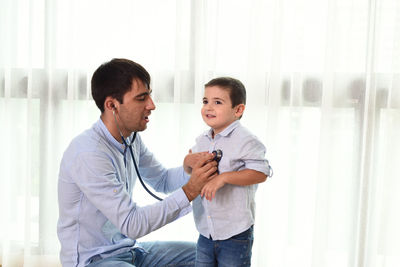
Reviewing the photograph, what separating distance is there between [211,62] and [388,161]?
1.08 meters

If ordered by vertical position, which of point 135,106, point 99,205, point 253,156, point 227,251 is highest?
point 135,106

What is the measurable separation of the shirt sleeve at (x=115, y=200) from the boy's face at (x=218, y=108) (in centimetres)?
31

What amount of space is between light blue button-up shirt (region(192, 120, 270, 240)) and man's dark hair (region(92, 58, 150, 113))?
415mm

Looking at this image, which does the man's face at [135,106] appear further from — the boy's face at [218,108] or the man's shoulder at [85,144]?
the boy's face at [218,108]

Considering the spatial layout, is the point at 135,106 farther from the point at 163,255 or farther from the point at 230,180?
the point at 163,255

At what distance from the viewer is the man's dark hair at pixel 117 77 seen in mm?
1676

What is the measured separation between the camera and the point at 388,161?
7.36 feet

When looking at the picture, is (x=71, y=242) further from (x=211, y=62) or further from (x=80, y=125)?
(x=211, y=62)

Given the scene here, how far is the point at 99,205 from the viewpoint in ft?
5.26

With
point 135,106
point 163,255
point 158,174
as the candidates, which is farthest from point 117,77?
point 163,255

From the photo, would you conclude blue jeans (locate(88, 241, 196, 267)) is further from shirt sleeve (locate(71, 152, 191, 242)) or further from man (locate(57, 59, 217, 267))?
shirt sleeve (locate(71, 152, 191, 242))

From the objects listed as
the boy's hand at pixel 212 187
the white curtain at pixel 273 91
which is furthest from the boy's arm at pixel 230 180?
the white curtain at pixel 273 91

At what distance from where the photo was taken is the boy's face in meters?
1.62

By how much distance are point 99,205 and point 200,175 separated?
1.32ft
